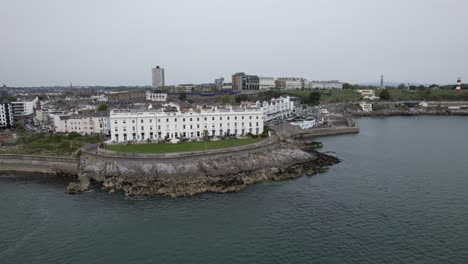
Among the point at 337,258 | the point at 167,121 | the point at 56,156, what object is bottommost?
the point at 337,258

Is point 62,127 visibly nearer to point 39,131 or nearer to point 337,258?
point 39,131

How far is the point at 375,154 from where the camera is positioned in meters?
32.1

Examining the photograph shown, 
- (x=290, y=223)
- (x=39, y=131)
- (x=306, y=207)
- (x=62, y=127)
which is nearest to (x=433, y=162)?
(x=306, y=207)

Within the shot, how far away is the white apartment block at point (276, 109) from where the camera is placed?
4650cm

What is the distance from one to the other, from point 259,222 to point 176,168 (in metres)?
8.72

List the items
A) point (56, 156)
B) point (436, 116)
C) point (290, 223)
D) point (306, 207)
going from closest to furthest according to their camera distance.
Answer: point (290, 223)
point (306, 207)
point (56, 156)
point (436, 116)

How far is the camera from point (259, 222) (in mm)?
17375

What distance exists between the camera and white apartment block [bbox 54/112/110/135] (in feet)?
121

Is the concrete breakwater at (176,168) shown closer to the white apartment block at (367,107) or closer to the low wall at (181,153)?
the low wall at (181,153)

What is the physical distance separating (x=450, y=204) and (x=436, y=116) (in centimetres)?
5660

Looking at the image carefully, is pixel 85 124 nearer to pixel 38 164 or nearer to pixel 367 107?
pixel 38 164

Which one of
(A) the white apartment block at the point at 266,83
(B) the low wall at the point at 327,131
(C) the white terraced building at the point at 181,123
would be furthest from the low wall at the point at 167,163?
(A) the white apartment block at the point at 266,83

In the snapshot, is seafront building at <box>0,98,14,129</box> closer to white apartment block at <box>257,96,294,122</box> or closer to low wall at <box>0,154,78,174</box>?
low wall at <box>0,154,78,174</box>

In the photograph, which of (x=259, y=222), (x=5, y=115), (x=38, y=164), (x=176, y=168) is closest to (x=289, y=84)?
(x=5, y=115)
